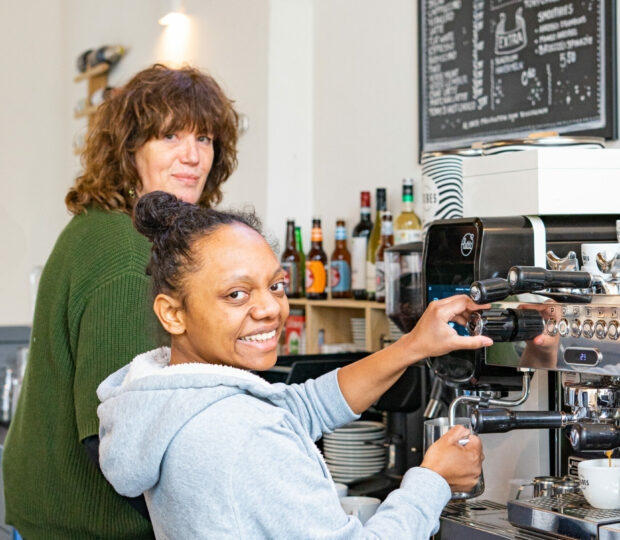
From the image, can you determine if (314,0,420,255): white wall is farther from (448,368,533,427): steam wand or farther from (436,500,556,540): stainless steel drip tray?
(436,500,556,540): stainless steel drip tray

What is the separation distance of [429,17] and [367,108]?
1.19 ft

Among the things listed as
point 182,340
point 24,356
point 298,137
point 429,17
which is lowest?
point 24,356

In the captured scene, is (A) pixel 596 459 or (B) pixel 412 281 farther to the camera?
(B) pixel 412 281

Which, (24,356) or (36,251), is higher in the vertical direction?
(36,251)

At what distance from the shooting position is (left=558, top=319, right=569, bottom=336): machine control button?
1107mm

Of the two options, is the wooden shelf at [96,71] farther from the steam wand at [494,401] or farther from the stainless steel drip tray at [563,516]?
the stainless steel drip tray at [563,516]

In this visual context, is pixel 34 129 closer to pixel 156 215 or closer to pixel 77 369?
pixel 77 369

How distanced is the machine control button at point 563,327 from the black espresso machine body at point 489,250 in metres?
0.19

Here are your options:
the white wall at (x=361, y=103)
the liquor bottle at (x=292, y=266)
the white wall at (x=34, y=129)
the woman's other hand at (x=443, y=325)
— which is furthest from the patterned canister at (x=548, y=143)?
the white wall at (x=34, y=129)

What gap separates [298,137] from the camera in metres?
2.98

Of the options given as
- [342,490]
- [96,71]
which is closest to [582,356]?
[342,490]

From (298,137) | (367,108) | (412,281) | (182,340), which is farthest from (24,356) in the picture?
(182,340)

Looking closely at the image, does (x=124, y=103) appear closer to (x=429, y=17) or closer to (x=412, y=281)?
(x=412, y=281)

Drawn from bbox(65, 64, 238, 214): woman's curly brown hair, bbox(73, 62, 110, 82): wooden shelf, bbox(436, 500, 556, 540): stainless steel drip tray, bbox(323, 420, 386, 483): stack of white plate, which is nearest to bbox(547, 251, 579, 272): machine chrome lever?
bbox(436, 500, 556, 540): stainless steel drip tray
